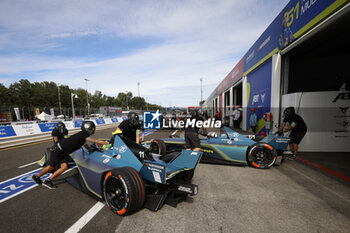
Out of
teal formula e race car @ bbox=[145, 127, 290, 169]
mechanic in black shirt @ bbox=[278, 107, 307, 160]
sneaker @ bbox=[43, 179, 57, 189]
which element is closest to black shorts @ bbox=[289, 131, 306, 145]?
mechanic in black shirt @ bbox=[278, 107, 307, 160]

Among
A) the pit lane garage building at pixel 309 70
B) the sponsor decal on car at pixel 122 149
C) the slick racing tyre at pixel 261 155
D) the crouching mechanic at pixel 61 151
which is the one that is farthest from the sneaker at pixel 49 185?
the pit lane garage building at pixel 309 70

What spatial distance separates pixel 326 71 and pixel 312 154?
212 inches

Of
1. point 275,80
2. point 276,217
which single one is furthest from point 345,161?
point 276,217

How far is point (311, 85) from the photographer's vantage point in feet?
28.3

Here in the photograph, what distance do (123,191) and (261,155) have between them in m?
3.67

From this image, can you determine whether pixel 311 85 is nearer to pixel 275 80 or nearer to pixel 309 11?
pixel 275 80

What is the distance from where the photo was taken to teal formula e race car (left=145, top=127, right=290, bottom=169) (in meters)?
4.32

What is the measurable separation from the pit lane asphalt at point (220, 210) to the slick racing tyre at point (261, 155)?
0.71m

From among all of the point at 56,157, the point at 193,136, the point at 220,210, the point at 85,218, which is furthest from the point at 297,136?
the point at 56,157

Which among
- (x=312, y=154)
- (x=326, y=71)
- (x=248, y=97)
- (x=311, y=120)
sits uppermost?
(x=326, y=71)

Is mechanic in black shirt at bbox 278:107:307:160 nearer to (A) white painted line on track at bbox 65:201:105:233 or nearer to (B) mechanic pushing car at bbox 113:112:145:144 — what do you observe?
(B) mechanic pushing car at bbox 113:112:145:144

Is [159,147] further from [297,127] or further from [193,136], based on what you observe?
[297,127]

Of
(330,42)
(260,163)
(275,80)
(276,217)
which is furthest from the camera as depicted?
(275,80)

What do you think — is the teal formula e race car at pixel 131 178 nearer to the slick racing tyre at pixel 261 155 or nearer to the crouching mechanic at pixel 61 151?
the crouching mechanic at pixel 61 151
